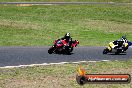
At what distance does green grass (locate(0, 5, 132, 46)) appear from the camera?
110ft

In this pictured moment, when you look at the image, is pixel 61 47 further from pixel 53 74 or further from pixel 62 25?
pixel 62 25

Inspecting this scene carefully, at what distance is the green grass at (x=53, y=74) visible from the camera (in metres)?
15.2

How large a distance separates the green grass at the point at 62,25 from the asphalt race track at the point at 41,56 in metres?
3.80

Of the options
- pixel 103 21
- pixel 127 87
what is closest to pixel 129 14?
pixel 103 21

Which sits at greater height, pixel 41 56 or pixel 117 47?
pixel 117 47

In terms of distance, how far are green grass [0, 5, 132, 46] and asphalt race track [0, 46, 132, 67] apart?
3.80 meters

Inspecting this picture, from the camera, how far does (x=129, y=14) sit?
188 feet

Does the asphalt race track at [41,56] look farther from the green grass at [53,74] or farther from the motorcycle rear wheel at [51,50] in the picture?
the green grass at [53,74]

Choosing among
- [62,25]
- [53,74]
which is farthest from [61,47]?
[62,25]

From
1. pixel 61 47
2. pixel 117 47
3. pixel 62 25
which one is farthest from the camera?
pixel 62 25

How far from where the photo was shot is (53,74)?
17.3 m

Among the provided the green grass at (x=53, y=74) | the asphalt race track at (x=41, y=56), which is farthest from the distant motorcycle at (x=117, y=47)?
the green grass at (x=53, y=74)

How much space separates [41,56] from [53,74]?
5446mm

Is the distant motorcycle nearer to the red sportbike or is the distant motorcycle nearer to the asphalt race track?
the asphalt race track
